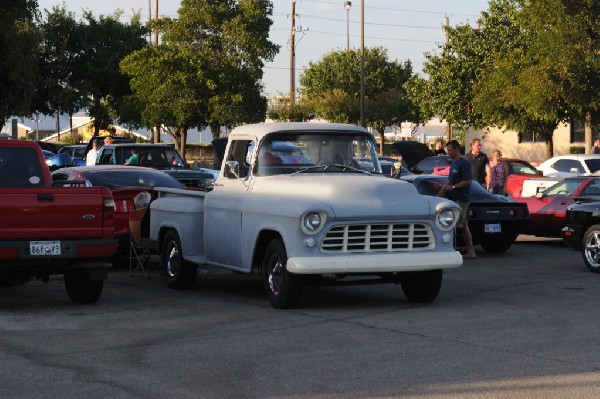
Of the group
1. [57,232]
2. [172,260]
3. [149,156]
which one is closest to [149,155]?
[149,156]

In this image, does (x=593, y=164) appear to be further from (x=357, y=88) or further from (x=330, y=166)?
(x=357, y=88)

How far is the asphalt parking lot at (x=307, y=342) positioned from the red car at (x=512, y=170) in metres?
13.3

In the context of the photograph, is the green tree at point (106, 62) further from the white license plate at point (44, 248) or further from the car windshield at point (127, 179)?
the white license plate at point (44, 248)

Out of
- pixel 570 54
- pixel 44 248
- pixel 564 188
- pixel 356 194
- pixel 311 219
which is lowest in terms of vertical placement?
pixel 44 248

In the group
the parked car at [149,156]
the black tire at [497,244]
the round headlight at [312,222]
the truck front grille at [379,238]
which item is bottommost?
the black tire at [497,244]

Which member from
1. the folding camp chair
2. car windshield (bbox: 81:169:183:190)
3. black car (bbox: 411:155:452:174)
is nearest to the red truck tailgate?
the folding camp chair

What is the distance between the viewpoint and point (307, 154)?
14.0 meters

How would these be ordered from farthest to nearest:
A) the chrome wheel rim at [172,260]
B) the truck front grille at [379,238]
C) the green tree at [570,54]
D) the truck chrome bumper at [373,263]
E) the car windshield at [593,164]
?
1. the green tree at [570,54]
2. the car windshield at [593,164]
3. the chrome wheel rim at [172,260]
4. the truck front grille at [379,238]
5. the truck chrome bumper at [373,263]

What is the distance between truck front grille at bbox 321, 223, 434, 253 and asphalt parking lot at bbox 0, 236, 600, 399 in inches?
26.8

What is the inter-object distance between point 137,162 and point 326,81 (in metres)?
72.5

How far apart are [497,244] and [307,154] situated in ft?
23.8

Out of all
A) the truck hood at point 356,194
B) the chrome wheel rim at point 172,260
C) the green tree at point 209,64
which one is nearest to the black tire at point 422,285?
the truck hood at point 356,194

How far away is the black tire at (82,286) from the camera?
44.3ft

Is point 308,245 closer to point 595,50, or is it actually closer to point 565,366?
point 565,366
